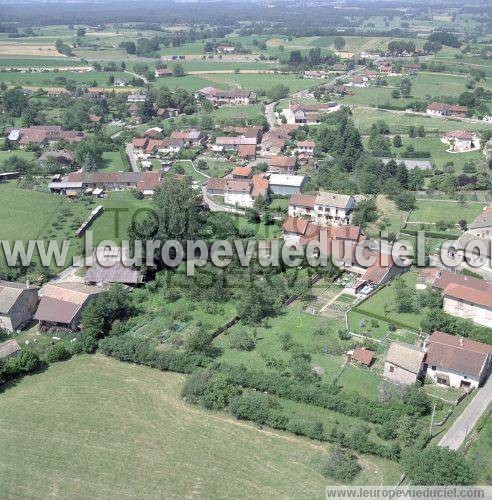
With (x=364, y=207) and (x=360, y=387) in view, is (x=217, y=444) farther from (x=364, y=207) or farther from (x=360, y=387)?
(x=364, y=207)

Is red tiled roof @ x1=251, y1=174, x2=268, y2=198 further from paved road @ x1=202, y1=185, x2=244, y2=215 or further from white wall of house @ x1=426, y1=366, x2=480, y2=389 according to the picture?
white wall of house @ x1=426, y1=366, x2=480, y2=389

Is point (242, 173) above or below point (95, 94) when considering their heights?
below

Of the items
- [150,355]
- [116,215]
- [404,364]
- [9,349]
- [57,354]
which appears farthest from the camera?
[116,215]

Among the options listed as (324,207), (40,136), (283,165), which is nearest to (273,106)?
(283,165)

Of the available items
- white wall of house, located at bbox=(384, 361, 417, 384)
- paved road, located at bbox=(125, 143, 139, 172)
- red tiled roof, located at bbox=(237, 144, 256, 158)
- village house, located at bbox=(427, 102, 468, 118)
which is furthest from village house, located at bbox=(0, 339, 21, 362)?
village house, located at bbox=(427, 102, 468, 118)

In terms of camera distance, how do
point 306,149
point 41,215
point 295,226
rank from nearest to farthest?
1. point 295,226
2. point 41,215
3. point 306,149

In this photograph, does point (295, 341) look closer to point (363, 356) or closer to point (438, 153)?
point (363, 356)
